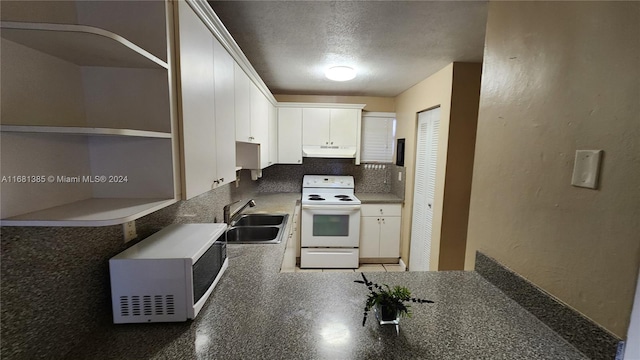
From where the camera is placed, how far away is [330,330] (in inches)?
35.6

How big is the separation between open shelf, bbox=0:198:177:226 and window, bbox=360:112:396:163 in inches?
122

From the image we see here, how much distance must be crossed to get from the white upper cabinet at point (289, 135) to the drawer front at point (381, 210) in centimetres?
112

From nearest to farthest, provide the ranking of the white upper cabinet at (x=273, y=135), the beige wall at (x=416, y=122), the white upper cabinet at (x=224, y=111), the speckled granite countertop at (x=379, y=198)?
the white upper cabinet at (x=224, y=111)
the beige wall at (x=416, y=122)
the white upper cabinet at (x=273, y=135)
the speckled granite countertop at (x=379, y=198)

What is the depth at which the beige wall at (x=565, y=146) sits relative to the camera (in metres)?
0.69

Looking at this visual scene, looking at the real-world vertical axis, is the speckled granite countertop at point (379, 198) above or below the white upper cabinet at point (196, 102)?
below

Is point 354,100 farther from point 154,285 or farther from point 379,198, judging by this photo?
point 154,285

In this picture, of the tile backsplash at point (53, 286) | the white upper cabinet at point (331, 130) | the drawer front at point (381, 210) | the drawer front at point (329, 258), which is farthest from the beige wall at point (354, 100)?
the tile backsplash at point (53, 286)

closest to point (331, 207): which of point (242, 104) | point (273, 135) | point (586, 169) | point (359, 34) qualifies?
point (273, 135)

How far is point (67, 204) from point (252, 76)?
1.57 meters

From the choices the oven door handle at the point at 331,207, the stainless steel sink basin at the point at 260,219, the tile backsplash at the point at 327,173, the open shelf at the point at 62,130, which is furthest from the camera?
the tile backsplash at the point at 327,173

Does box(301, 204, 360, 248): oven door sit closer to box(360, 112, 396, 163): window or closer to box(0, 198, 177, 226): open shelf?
box(360, 112, 396, 163): window

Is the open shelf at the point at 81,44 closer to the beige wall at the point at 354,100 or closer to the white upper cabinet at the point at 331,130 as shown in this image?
the white upper cabinet at the point at 331,130

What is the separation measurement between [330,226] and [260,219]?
1017 mm

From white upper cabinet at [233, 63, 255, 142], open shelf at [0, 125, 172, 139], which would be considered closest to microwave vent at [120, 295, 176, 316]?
open shelf at [0, 125, 172, 139]
